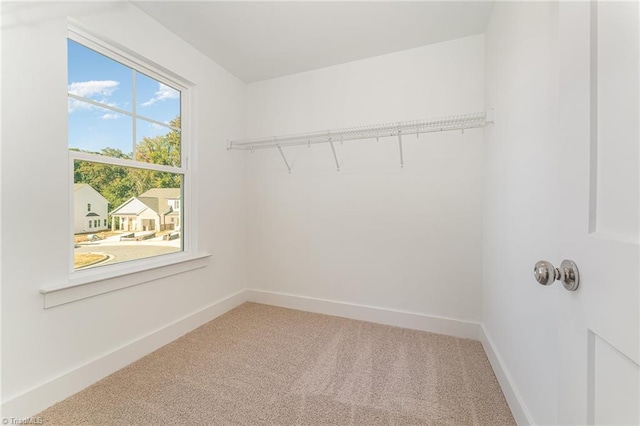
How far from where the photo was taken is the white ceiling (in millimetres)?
1764

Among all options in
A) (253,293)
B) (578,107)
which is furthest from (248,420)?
(578,107)

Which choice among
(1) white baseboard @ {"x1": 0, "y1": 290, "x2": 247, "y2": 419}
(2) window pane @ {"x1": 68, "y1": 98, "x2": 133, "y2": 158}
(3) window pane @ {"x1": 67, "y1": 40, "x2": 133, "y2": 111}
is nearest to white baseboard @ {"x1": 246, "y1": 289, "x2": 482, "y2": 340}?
(1) white baseboard @ {"x1": 0, "y1": 290, "x2": 247, "y2": 419}

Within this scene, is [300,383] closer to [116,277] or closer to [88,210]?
[116,277]

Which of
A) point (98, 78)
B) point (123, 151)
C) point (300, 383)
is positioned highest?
point (98, 78)

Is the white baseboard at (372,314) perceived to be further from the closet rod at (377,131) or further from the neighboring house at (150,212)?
the closet rod at (377,131)

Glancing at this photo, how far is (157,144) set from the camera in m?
2.05

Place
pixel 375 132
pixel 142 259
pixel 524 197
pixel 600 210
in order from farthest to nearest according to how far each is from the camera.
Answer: pixel 375 132, pixel 142 259, pixel 524 197, pixel 600 210

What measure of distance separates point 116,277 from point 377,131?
2.12 metres

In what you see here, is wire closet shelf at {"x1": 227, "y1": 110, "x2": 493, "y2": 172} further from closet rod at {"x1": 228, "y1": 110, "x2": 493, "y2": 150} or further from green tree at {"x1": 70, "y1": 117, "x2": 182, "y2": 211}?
green tree at {"x1": 70, "y1": 117, "x2": 182, "y2": 211}

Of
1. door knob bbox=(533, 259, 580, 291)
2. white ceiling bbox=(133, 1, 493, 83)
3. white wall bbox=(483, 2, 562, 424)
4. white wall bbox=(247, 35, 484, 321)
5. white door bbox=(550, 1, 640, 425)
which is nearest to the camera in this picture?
white door bbox=(550, 1, 640, 425)

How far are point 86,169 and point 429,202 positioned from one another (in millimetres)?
2425

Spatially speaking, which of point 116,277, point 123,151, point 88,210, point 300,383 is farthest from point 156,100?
point 300,383

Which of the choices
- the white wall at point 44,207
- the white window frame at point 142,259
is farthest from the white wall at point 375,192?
the white wall at point 44,207

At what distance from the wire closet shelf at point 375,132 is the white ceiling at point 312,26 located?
0.66m
